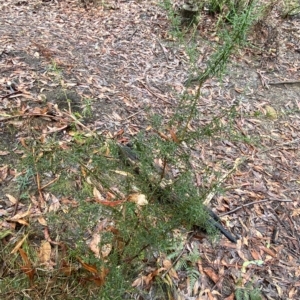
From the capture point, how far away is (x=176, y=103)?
11.7 ft

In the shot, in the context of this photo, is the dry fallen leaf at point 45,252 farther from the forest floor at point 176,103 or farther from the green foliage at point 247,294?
the green foliage at point 247,294

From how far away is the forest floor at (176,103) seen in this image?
240 cm

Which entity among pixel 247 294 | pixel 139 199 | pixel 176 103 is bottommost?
pixel 247 294

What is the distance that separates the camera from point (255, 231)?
260cm

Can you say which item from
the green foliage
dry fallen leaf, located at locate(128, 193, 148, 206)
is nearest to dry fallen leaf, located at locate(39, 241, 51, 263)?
dry fallen leaf, located at locate(128, 193, 148, 206)

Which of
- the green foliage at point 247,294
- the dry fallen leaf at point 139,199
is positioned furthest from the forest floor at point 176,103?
the dry fallen leaf at point 139,199

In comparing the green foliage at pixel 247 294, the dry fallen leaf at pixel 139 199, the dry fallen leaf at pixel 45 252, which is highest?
the dry fallen leaf at pixel 139 199

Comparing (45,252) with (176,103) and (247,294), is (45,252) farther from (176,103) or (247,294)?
(176,103)

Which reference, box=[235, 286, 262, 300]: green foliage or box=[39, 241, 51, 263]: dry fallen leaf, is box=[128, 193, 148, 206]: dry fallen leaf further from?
box=[235, 286, 262, 300]: green foliage

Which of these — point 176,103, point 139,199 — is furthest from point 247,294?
point 176,103

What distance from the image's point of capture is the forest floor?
2400 mm

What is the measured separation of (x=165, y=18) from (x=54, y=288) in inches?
159

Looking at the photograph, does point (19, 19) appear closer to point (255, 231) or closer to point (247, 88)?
point (247, 88)

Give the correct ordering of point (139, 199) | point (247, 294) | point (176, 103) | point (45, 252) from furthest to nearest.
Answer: point (176, 103) → point (247, 294) → point (45, 252) → point (139, 199)
